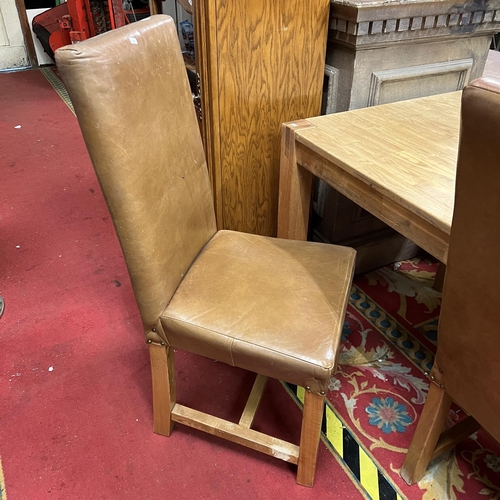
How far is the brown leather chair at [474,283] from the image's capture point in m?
0.65

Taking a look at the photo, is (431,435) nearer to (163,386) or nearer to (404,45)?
(163,386)

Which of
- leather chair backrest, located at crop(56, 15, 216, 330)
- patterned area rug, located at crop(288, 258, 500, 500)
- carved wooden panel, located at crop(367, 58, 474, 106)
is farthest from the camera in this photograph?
carved wooden panel, located at crop(367, 58, 474, 106)

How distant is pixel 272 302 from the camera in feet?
3.67

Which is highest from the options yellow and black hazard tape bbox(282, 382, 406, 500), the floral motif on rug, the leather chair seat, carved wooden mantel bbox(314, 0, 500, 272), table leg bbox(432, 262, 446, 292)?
carved wooden mantel bbox(314, 0, 500, 272)

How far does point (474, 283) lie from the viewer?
792 millimetres

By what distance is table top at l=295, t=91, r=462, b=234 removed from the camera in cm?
104

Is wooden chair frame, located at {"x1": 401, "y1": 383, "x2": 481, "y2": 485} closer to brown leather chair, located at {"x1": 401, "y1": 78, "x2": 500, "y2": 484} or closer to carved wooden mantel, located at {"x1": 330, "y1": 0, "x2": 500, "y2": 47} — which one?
brown leather chair, located at {"x1": 401, "y1": 78, "x2": 500, "y2": 484}

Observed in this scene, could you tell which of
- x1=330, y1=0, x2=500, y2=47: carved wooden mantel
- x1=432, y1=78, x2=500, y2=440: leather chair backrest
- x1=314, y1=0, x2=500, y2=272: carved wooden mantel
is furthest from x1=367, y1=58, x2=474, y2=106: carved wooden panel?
x1=432, y1=78, x2=500, y2=440: leather chair backrest

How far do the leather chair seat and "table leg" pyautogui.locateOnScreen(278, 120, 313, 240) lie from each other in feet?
0.84

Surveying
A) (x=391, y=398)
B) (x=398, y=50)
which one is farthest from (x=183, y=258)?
(x=398, y=50)

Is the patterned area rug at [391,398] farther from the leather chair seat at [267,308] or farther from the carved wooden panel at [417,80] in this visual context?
the carved wooden panel at [417,80]

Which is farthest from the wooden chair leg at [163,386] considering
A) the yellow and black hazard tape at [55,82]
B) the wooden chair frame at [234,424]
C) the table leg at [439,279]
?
the yellow and black hazard tape at [55,82]

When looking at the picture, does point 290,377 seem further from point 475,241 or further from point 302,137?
point 302,137

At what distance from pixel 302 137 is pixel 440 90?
0.74 m
